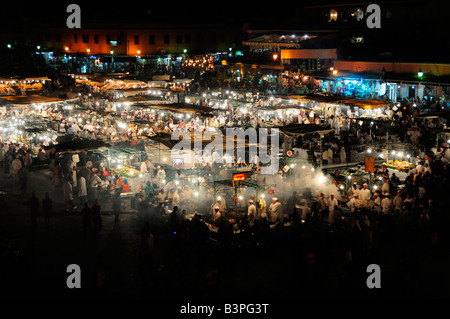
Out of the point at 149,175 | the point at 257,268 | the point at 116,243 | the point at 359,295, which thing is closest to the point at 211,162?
the point at 149,175

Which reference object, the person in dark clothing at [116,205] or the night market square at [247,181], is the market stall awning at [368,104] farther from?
the person in dark clothing at [116,205]

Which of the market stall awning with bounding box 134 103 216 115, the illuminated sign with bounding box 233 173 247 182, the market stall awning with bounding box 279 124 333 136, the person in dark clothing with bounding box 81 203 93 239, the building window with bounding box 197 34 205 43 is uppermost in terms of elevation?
the building window with bounding box 197 34 205 43

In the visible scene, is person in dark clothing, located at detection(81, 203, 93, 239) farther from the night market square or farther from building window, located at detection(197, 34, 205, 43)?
building window, located at detection(197, 34, 205, 43)

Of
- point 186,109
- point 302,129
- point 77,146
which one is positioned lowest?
point 77,146

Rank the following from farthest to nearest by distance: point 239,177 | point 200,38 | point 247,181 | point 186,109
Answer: point 200,38 < point 186,109 < point 247,181 < point 239,177

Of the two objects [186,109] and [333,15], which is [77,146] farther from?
[333,15]

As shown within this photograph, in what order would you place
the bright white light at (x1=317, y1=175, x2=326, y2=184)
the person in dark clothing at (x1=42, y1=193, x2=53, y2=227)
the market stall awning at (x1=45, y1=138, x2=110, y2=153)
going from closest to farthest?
the person in dark clothing at (x1=42, y1=193, x2=53, y2=227) → the bright white light at (x1=317, y1=175, x2=326, y2=184) → the market stall awning at (x1=45, y1=138, x2=110, y2=153)

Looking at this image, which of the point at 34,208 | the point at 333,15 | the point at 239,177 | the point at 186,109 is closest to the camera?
the point at 239,177

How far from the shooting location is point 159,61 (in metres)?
54.7

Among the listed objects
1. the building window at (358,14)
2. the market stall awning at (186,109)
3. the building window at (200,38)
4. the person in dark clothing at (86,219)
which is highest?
the building window at (200,38)

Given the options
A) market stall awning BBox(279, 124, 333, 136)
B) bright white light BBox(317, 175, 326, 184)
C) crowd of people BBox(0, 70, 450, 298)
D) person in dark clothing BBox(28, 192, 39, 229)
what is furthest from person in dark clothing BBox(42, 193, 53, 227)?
bright white light BBox(317, 175, 326, 184)

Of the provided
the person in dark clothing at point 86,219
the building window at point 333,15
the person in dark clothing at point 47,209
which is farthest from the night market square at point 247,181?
the building window at point 333,15

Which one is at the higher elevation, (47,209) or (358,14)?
(358,14)

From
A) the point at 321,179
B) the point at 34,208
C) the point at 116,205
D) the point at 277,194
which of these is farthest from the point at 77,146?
the point at 321,179
